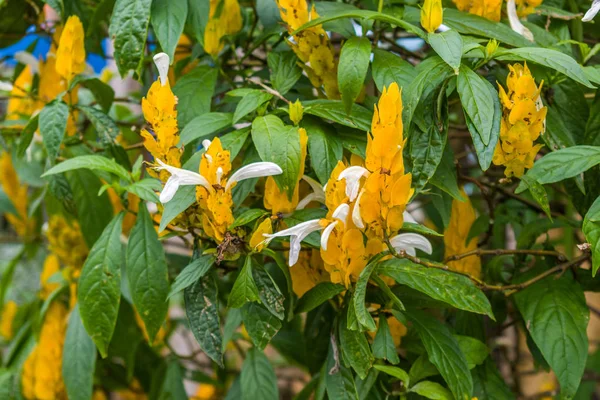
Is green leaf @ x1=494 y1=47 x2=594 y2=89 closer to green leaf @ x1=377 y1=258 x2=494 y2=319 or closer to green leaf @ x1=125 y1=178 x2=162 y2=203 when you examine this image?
green leaf @ x1=377 y1=258 x2=494 y2=319

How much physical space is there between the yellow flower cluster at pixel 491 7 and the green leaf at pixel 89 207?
0.64 m

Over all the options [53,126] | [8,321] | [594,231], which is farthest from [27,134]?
[8,321]

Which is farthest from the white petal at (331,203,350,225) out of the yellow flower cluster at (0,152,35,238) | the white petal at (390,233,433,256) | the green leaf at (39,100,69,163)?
the yellow flower cluster at (0,152,35,238)

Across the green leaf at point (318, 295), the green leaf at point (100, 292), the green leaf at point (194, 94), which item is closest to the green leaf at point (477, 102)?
the green leaf at point (318, 295)

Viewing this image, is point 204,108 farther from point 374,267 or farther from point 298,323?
point 298,323

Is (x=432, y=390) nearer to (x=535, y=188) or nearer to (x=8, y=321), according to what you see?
(x=535, y=188)

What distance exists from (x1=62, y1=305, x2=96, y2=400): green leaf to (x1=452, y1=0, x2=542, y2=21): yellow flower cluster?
30.6 inches

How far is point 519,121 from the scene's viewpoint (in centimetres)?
71

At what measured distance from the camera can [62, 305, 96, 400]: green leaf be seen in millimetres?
1063

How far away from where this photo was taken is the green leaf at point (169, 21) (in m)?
0.85

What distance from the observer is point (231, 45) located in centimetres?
99

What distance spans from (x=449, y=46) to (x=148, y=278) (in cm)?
46

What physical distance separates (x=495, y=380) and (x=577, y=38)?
504mm

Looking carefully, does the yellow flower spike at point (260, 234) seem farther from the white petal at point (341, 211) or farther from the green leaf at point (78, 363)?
the green leaf at point (78, 363)
